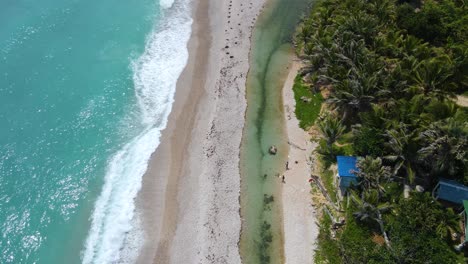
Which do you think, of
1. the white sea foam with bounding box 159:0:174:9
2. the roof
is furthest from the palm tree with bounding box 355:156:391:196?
the white sea foam with bounding box 159:0:174:9

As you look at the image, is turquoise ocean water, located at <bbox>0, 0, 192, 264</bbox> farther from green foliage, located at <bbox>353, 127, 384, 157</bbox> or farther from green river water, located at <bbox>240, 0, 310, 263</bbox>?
green foliage, located at <bbox>353, 127, 384, 157</bbox>

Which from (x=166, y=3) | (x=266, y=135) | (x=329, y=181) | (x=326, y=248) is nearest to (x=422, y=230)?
(x=326, y=248)

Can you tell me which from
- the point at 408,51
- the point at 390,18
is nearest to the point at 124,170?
the point at 408,51

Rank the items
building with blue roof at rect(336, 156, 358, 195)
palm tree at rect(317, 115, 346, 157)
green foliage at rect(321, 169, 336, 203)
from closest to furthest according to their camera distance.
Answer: building with blue roof at rect(336, 156, 358, 195)
green foliage at rect(321, 169, 336, 203)
palm tree at rect(317, 115, 346, 157)

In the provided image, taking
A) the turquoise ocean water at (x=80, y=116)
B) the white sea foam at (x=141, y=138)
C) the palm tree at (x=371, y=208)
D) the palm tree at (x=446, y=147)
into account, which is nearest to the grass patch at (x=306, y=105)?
the palm tree at (x=371, y=208)

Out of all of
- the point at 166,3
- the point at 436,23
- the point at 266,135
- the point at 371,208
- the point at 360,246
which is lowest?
the point at 360,246

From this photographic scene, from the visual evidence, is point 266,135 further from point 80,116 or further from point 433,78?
point 80,116
